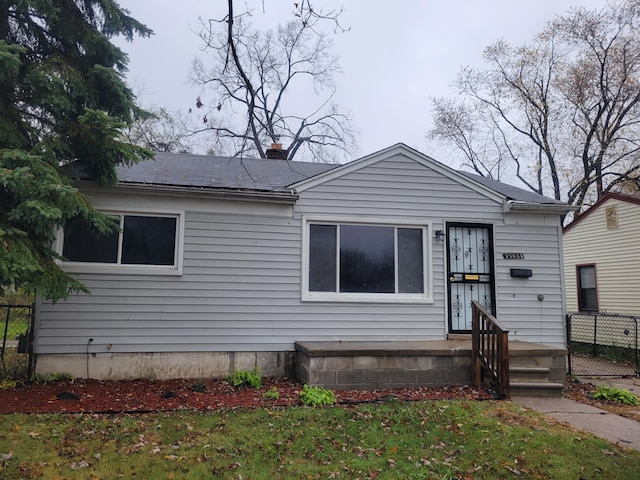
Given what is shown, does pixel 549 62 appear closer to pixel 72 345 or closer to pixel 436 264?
pixel 436 264

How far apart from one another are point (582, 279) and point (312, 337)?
10.7 m

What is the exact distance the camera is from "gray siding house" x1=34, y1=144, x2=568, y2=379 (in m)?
7.08

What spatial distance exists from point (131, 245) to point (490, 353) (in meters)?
5.78

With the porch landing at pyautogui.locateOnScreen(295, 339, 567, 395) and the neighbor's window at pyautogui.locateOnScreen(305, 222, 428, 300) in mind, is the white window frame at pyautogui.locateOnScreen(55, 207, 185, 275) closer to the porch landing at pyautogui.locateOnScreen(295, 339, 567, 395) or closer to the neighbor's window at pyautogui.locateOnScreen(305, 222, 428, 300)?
the neighbor's window at pyautogui.locateOnScreen(305, 222, 428, 300)

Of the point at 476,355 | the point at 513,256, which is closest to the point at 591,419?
the point at 476,355

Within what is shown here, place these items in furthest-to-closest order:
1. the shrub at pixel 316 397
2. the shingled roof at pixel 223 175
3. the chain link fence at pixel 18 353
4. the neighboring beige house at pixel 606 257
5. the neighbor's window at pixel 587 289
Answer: the neighbor's window at pixel 587 289 < the neighboring beige house at pixel 606 257 < the shingled roof at pixel 223 175 < the chain link fence at pixel 18 353 < the shrub at pixel 316 397

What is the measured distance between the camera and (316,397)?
5.79 m

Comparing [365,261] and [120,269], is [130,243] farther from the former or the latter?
[365,261]

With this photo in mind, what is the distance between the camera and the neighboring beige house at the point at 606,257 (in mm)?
12195

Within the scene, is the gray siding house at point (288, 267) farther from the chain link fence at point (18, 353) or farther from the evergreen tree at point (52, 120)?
the evergreen tree at point (52, 120)

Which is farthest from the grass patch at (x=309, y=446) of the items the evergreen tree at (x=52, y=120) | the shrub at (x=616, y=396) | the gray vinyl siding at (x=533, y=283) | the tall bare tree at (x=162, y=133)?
the tall bare tree at (x=162, y=133)

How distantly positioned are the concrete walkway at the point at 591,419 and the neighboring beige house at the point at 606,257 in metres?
7.67

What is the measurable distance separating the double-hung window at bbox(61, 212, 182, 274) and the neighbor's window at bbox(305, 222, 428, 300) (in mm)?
2299

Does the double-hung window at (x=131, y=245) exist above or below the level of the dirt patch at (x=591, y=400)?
above
